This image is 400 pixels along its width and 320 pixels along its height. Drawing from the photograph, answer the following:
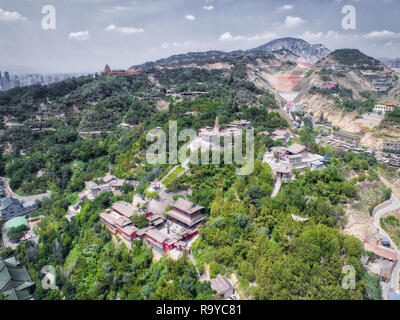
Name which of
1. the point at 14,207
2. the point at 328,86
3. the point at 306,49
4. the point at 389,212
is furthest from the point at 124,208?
the point at 306,49

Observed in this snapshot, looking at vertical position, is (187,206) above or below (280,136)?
below

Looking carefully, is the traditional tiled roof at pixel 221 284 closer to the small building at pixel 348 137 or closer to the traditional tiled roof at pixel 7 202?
the traditional tiled roof at pixel 7 202

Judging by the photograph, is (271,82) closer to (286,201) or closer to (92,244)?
(286,201)

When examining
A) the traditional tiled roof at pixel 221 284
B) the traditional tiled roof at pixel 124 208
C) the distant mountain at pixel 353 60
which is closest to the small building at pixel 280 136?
the traditional tiled roof at pixel 124 208

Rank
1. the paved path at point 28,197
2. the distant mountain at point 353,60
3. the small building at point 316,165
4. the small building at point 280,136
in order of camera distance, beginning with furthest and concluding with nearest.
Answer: the distant mountain at point 353,60
the paved path at point 28,197
the small building at point 280,136
the small building at point 316,165

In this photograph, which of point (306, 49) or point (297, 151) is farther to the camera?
point (306, 49)

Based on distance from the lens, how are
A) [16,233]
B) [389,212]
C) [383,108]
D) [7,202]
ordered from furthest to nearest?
[383,108], [7,202], [16,233], [389,212]

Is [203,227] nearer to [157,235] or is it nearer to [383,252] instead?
[157,235]
